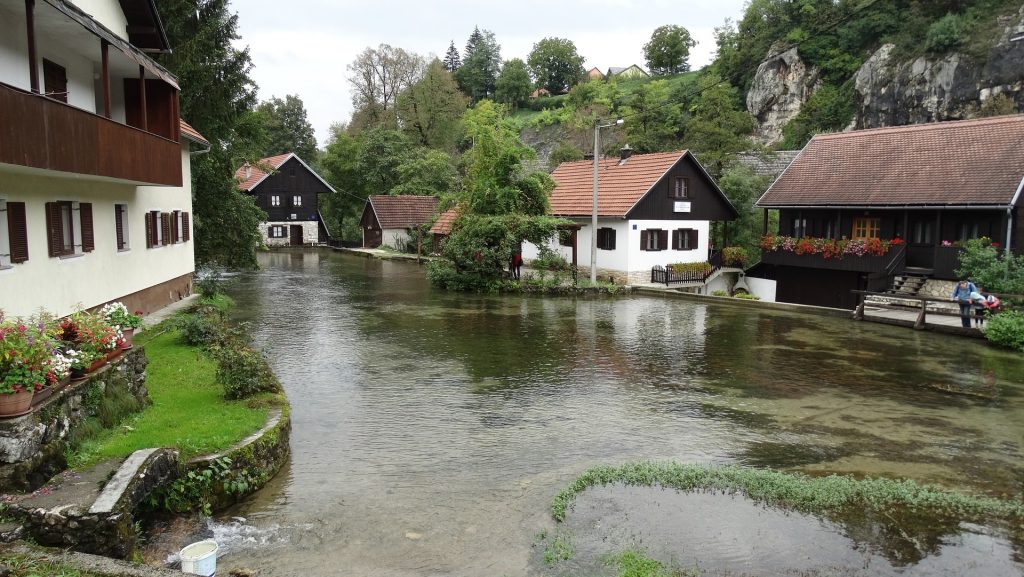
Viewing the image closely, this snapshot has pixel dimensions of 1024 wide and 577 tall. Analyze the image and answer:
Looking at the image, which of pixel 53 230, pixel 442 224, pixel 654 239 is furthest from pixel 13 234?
pixel 442 224

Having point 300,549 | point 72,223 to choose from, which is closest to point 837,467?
point 300,549

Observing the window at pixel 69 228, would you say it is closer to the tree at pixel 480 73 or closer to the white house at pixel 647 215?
the white house at pixel 647 215

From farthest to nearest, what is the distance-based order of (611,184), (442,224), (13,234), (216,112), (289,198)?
1. (289,198)
2. (442,224)
3. (611,184)
4. (216,112)
5. (13,234)

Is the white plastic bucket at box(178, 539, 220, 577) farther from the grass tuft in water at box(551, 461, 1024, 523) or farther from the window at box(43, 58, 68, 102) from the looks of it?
the window at box(43, 58, 68, 102)

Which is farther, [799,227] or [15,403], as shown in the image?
[799,227]

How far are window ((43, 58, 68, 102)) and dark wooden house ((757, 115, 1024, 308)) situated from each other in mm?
24336

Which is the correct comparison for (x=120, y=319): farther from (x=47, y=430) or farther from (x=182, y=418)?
(x=47, y=430)

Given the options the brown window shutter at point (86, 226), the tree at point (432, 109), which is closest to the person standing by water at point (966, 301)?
the brown window shutter at point (86, 226)

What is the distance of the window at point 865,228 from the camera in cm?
2598

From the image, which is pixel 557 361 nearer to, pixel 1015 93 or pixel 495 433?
pixel 495 433

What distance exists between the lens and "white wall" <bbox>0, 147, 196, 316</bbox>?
11.9 meters

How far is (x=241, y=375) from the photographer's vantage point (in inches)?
408

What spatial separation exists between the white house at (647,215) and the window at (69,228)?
68.2 feet

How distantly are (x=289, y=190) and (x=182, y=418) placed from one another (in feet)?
179
